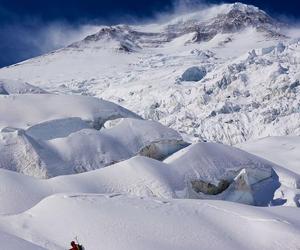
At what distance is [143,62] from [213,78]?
50.4 metres

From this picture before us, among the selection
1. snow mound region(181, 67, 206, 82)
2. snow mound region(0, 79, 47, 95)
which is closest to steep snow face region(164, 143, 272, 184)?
snow mound region(0, 79, 47, 95)

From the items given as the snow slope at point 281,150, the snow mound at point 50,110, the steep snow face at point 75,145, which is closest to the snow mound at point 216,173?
the steep snow face at point 75,145

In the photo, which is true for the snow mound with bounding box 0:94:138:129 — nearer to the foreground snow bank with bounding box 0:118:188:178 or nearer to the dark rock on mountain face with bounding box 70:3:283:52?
the foreground snow bank with bounding box 0:118:188:178

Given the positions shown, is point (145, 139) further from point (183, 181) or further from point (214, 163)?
point (183, 181)

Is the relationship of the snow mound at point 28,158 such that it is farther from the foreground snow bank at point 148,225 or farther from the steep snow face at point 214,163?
the foreground snow bank at point 148,225

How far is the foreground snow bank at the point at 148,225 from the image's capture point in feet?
45.5

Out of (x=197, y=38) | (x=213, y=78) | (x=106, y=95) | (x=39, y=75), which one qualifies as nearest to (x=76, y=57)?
(x=39, y=75)

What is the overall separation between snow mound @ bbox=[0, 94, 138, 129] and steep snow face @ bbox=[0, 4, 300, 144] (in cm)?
491

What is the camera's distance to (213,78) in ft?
278

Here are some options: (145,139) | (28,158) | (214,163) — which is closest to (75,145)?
(28,158)

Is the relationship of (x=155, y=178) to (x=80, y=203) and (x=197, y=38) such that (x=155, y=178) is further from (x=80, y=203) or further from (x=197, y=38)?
(x=197, y=38)

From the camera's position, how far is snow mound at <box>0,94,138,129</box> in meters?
27.7

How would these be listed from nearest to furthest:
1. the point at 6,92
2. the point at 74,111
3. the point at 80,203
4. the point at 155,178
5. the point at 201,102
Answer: the point at 80,203 < the point at 155,178 < the point at 74,111 < the point at 6,92 < the point at 201,102

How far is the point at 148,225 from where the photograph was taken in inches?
576
